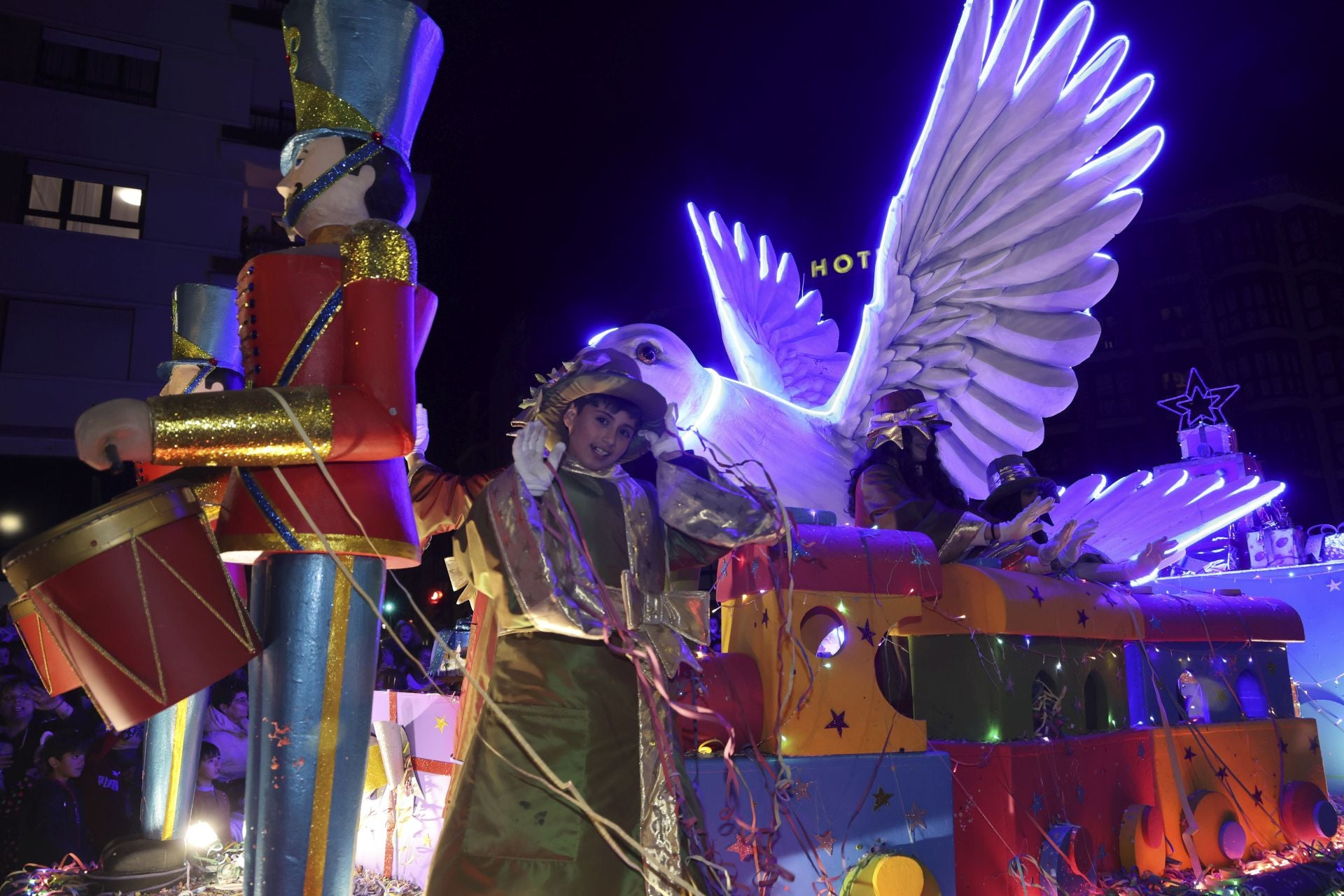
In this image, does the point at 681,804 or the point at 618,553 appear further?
the point at 618,553

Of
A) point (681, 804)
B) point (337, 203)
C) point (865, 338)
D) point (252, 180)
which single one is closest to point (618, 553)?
point (681, 804)

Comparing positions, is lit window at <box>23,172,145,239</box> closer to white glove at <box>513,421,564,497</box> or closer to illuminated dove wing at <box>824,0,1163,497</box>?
illuminated dove wing at <box>824,0,1163,497</box>

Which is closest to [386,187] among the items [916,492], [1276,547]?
[916,492]

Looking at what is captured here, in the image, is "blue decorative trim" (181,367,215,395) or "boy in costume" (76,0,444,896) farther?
"blue decorative trim" (181,367,215,395)

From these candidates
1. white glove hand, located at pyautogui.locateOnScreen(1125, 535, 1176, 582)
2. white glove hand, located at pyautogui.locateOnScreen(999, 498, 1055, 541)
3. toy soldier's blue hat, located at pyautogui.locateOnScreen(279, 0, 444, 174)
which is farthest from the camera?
white glove hand, located at pyautogui.locateOnScreen(1125, 535, 1176, 582)

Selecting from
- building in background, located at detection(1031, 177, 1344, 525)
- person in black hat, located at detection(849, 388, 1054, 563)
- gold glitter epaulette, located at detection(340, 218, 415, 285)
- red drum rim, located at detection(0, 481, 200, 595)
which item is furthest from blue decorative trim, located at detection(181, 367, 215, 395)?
building in background, located at detection(1031, 177, 1344, 525)

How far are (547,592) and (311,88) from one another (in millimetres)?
1195

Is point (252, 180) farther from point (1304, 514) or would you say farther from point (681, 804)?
point (1304, 514)

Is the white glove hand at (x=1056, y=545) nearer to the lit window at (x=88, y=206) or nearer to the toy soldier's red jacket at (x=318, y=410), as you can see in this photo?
the toy soldier's red jacket at (x=318, y=410)

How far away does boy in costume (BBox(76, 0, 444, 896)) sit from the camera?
5.44 ft

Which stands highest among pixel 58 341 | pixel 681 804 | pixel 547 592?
pixel 58 341

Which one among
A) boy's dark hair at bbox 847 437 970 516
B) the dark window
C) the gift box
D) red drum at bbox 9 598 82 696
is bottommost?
red drum at bbox 9 598 82 696

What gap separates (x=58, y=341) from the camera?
542 inches

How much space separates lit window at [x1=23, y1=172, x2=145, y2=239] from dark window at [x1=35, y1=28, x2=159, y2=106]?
56.6 inches
